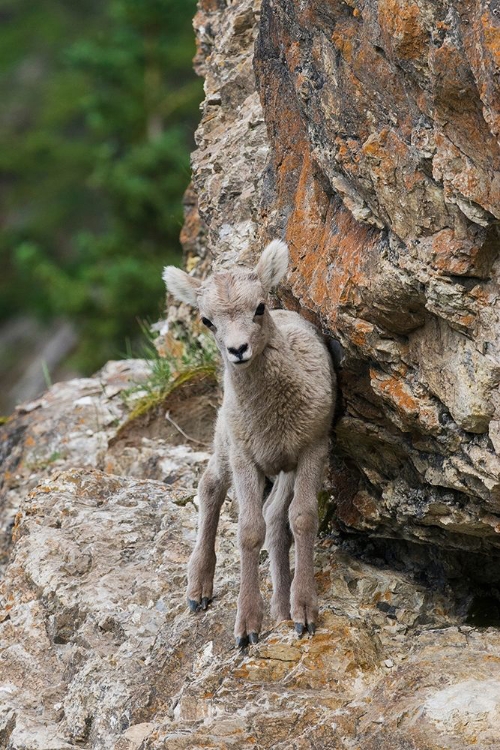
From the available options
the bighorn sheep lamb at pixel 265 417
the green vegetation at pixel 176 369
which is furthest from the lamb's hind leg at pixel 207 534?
the green vegetation at pixel 176 369

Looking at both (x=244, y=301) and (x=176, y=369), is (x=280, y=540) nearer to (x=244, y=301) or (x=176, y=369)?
(x=244, y=301)

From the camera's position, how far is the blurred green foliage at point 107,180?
22344mm

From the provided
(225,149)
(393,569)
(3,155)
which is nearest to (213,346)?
(225,149)

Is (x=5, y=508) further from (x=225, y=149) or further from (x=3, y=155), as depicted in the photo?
(x=3, y=155)

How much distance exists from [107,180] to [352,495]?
52.5 feet

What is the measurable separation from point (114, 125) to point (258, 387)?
1918cm

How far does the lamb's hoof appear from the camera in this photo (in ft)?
22.5

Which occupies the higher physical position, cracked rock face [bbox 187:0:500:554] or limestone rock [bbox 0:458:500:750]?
cracked rock face [bbox 187:0:500:554]

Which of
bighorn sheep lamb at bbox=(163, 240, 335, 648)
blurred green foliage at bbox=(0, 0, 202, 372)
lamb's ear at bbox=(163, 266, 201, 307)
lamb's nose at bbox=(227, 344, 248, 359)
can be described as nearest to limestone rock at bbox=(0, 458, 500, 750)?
bighorn sheep lamb at bbox=(163, 240, 335, 648)

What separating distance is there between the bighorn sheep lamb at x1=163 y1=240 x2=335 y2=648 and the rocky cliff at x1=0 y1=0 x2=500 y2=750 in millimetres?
215

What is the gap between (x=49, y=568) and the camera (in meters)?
8.32

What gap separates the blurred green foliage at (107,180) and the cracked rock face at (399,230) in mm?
8339

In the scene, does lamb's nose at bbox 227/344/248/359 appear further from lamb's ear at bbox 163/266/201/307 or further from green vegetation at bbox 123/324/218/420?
green vegetation at bbox 123/324/218/420

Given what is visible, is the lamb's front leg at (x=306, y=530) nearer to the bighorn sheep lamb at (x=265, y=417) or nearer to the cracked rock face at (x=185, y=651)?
the bighorn sheep lamb at (x=265, y=417)
